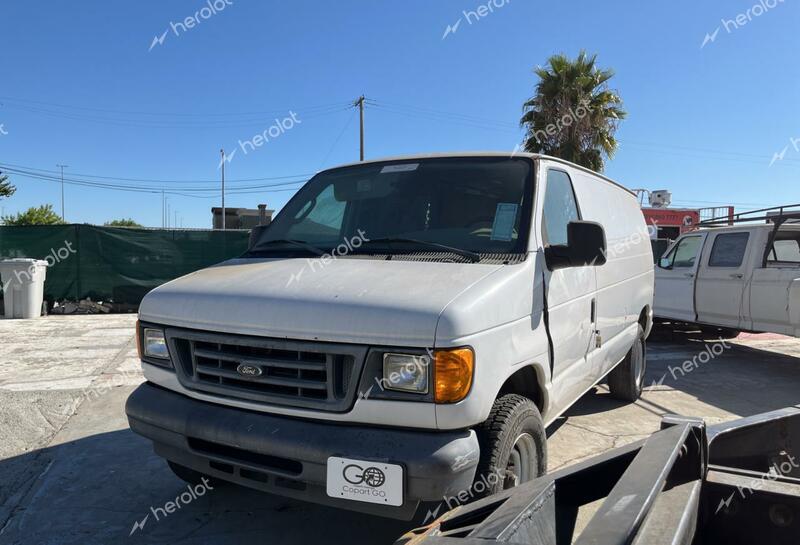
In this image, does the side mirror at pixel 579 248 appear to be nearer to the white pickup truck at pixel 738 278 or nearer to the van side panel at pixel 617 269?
the van side panel at pixel 617 269

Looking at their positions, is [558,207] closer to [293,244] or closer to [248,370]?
[293,244]

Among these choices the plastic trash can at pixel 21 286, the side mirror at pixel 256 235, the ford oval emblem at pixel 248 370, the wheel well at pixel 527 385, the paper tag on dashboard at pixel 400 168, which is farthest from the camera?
the plastic trash can at pixel 21 286

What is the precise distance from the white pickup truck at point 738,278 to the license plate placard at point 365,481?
23.1 feet

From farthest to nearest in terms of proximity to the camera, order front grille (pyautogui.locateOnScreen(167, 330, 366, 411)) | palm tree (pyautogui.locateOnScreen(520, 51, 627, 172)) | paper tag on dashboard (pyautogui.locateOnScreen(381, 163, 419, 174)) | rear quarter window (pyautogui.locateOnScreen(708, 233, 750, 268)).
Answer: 1. palm tree (pyautogui.locateOnScreen(520, 51, 627, 172))
2. rear quarter window (pyautogui.locateOnScreen(708, 233, 750, 268))
3. paper tag on dashboard (pyautogui.locateOnScreen(381, 163, 419, 174))
4. front grille (pyautogui.locateOnScreen(167, 330, 366, 411))

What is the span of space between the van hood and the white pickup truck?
6508 mm

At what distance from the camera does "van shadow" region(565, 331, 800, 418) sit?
226 inches

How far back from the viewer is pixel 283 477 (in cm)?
236

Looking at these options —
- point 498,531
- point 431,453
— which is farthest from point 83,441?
point 498,531

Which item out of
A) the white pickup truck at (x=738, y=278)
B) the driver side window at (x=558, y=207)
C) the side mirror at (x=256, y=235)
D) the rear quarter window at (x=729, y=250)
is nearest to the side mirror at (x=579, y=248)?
the driver side window at (x=558, y=207)

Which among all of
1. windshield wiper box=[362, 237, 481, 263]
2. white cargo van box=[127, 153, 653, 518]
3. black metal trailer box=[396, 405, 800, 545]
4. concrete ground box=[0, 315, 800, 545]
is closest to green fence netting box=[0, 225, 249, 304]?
concrete ground box=[0, 315, 800, 545]

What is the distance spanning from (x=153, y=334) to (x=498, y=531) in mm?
2183

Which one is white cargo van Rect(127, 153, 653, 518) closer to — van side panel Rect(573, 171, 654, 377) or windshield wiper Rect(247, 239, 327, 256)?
windshield wiper Rect(247, 239, 327, 256)

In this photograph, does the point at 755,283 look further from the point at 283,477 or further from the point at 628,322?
the point at 283,477

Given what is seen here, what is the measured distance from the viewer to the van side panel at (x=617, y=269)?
4.12 metres
